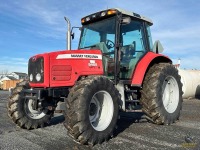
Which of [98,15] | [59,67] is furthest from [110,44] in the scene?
[59,67]

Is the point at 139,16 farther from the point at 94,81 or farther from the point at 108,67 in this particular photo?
the point at 94,81

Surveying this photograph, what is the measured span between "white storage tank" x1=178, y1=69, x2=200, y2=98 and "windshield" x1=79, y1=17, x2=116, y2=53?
9.66 m

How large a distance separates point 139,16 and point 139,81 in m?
1.70

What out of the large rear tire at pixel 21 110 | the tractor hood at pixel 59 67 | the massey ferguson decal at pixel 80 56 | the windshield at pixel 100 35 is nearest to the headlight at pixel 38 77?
the tractor hood at pixel 59 67

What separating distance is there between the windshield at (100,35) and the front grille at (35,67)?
1.55m

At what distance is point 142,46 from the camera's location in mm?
7180

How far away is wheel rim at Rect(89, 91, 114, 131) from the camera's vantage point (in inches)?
217

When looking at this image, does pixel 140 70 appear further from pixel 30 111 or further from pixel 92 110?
pixel 30 111

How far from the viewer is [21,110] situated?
6.40m

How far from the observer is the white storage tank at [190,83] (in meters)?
15.6

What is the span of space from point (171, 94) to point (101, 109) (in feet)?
8.77

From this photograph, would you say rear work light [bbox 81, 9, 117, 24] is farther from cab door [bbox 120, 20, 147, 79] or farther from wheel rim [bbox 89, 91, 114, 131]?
wheel rim [bbox 89, 91, 114, 131]

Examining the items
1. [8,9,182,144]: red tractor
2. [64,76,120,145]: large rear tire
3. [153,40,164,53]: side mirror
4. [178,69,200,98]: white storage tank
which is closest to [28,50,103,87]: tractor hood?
[8,9,182,144]: red tractor

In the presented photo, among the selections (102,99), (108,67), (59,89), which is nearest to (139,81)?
(108,67)
